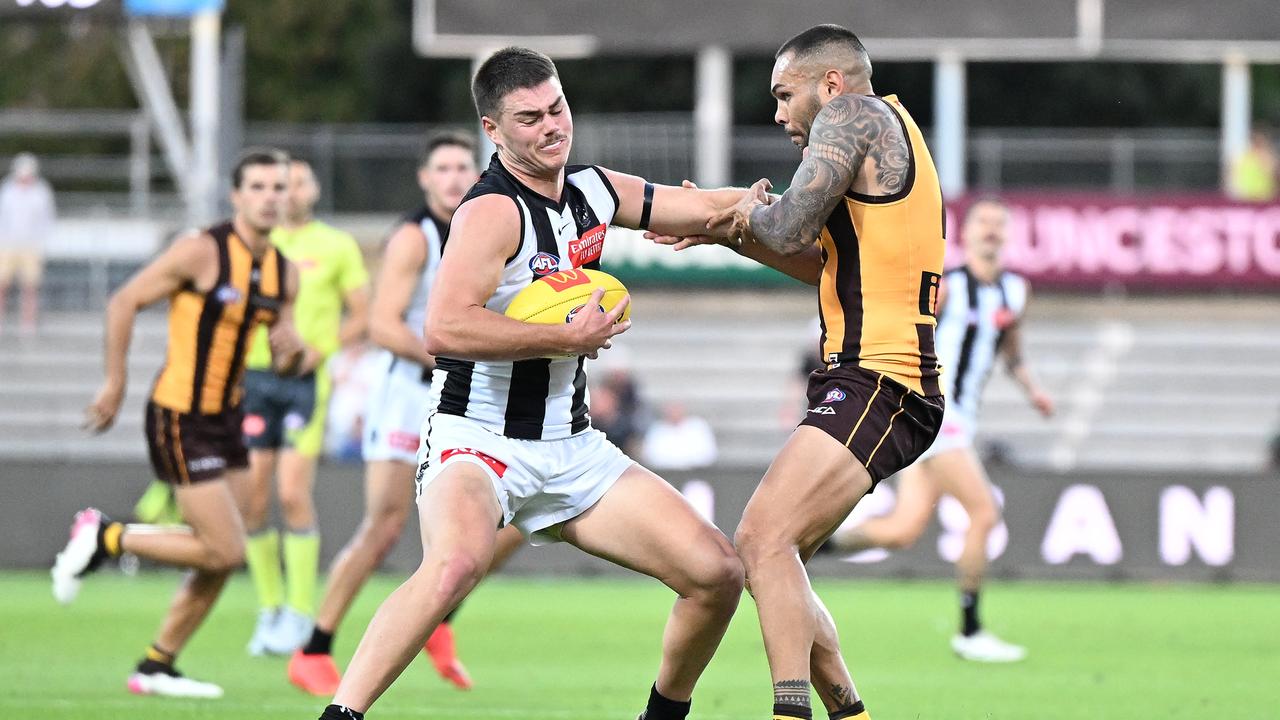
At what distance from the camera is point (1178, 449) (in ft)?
71.4

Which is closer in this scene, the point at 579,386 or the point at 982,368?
the point at 579,386

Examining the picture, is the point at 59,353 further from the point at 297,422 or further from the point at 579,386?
the point at 579,386

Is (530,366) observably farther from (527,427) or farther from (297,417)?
(297,417)

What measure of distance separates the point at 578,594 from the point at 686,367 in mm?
8295

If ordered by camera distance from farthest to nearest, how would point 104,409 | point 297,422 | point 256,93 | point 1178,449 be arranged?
point 256,93 → point 1178,449 → point 297,422 → point 104,409

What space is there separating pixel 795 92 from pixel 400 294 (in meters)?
3.09

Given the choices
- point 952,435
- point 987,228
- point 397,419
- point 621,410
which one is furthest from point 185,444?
point 621,410

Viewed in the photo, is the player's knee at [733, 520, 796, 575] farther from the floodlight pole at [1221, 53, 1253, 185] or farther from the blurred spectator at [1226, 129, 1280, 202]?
the floodlight pole at [1221, 53, 1253, 185]

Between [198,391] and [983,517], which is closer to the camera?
[198,391]

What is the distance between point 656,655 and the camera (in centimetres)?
1098

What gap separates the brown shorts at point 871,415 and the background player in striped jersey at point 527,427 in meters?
0.55

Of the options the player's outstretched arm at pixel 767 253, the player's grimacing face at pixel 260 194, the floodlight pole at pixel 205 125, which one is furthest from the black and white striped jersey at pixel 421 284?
the floodlight pole at pixel 205 125

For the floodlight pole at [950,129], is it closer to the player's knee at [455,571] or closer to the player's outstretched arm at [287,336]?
the player's outstretched arm at [287,336]

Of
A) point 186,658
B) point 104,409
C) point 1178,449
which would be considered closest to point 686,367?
point 1178,449
